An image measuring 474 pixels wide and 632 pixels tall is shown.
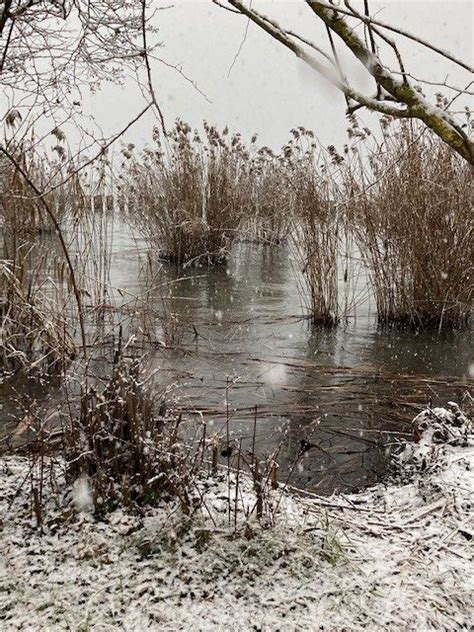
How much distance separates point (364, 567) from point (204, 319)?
11.7 feet

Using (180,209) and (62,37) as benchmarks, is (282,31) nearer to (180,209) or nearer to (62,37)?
(62,37)

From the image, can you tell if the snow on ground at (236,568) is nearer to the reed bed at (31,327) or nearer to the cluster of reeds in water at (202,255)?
the cluster of reeds in water at (202,255)

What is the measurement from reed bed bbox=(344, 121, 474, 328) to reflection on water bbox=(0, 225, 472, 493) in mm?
299

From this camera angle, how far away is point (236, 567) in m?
1.77

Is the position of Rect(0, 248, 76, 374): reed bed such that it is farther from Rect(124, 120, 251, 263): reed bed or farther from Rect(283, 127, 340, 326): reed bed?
Rect(124, 120, 251, 263): reed bed

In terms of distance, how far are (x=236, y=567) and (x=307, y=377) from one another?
6.86ft

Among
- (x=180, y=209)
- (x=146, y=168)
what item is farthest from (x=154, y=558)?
(x=146, y=168)

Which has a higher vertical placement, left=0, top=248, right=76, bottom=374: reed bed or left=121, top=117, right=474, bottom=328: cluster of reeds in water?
left=121, top=117, right=474, bottom=328: cluster of reeds in water

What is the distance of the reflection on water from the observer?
275cm

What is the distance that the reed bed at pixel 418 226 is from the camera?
174 inches

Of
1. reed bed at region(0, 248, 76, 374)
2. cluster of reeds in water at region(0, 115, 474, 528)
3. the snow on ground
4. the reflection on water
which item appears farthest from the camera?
reed bed at region(0, 248, 76, 374)

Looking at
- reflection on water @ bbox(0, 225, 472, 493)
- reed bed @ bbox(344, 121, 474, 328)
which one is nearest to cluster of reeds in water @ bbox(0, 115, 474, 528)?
reed bed @ bbox(344, 121, 474, 328)

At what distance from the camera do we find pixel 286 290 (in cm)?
687

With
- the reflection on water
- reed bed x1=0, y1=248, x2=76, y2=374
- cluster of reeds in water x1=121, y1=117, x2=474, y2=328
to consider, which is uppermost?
cluster of reeds in water x1=121, y1=117, x2=474, y2=328
